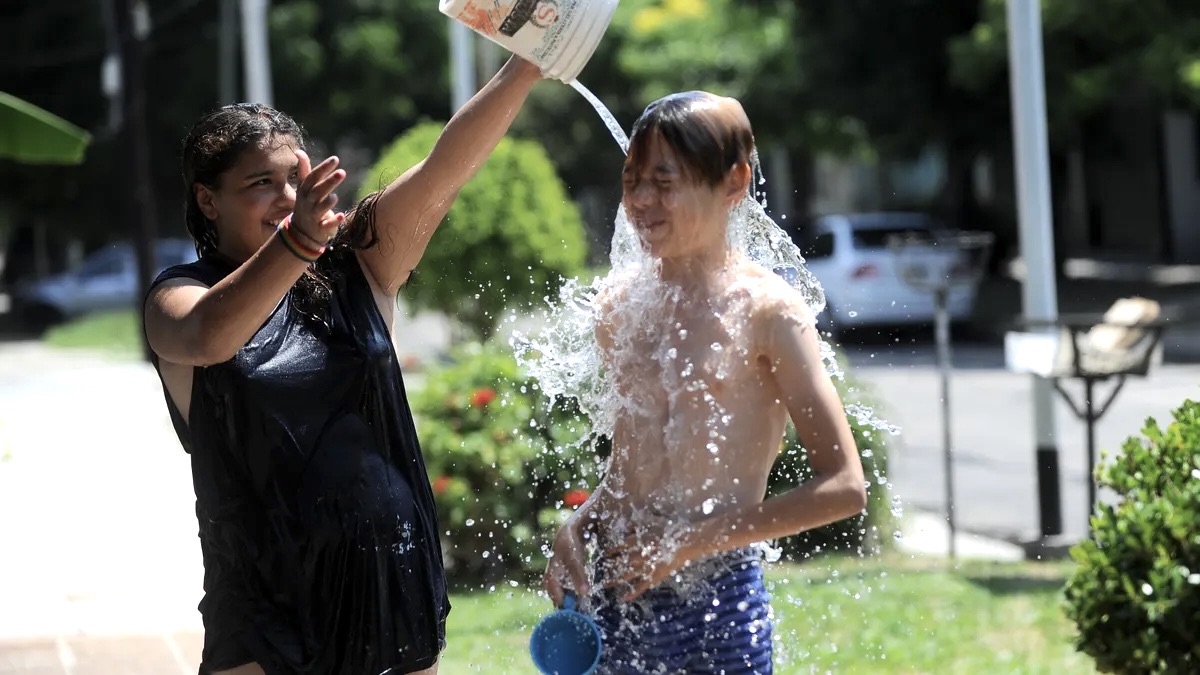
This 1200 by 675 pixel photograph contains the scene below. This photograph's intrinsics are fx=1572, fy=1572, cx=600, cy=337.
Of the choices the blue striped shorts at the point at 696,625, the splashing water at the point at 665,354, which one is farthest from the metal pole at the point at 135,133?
the blue striped shorts at the point at 696,625

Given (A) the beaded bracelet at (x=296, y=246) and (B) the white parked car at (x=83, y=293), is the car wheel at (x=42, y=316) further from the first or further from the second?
(A) the beaded bracelet at (x=296, y=246)

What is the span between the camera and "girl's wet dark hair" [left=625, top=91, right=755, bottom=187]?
251 cm

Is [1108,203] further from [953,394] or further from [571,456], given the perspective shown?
[571,456]

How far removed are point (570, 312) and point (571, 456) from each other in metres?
3.49

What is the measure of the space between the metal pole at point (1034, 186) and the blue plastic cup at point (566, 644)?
5747mm

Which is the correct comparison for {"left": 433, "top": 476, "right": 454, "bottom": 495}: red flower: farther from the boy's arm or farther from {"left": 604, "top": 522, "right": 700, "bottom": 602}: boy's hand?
the boy's arm

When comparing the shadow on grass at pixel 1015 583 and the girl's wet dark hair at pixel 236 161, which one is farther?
the shadow on grass at pixel 1015 583

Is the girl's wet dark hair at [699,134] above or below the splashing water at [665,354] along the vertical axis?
above

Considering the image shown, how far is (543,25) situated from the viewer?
2725 mm

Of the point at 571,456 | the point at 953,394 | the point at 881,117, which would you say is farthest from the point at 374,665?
the point at 881,117

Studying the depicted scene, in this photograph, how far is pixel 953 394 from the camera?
1508 cm

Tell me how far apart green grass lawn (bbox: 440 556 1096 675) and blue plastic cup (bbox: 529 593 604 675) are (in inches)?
83.1

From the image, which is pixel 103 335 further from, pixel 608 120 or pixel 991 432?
pixel 608 120

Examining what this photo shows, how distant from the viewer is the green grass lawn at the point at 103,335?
23.7 meters
